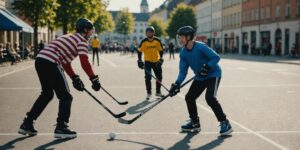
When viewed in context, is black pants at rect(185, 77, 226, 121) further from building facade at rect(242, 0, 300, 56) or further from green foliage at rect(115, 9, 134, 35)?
green foliage at rect(115, 9, 134, 35)

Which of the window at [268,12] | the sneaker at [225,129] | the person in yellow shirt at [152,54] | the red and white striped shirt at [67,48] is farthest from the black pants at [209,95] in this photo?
the window at [268,12]

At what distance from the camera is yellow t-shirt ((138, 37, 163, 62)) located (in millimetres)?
12625

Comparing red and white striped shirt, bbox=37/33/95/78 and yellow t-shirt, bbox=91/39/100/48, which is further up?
yellow t-shirt, bbox=91/39/100/48

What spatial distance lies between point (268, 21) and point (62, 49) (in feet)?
174

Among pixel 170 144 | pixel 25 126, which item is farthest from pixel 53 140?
pixel 170 144

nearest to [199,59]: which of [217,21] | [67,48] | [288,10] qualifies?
[67,48]

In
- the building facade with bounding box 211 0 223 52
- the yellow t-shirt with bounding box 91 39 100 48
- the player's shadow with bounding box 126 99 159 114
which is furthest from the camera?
the building facade with bounding box 211 0 223 52

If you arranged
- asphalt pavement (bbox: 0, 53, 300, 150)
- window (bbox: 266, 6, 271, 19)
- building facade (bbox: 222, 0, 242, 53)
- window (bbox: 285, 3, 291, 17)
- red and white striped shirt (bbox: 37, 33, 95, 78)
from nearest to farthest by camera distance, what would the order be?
1. asphalt pavement (bbox: 0, 53, 300, 150)
2. red and white striped shirt (bbox: 37, 33, 95, 78)
3. window (bbox: 285, 3, 291, 17)
4. window (bbox: 266, 6, 271, 19)
5. building facade (bbox: 222, 0, 242, 53)

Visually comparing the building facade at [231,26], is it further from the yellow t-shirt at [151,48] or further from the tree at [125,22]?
the yellow t-shirt at [151,48]

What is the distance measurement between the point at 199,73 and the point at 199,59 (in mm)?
257

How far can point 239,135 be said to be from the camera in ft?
23.2

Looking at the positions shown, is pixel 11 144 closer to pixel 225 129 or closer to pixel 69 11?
pixel 225 129

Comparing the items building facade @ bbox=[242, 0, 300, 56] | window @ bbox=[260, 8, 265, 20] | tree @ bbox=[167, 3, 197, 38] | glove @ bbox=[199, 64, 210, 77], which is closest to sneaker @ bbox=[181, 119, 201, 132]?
glove @ bbox=[199, 64, 210, 77]

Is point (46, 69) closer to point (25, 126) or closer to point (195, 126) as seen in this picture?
point (25, 126)
